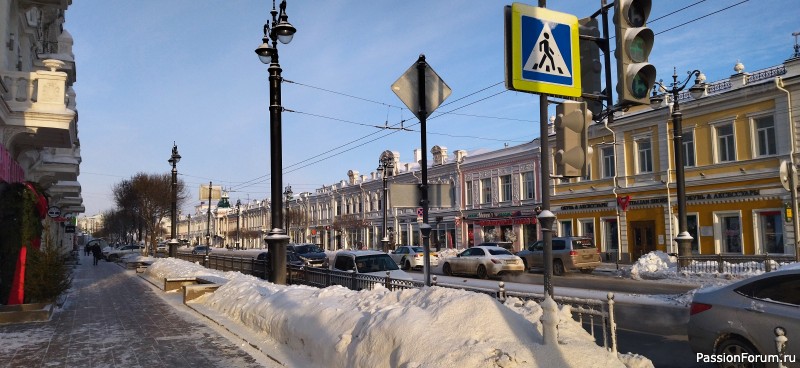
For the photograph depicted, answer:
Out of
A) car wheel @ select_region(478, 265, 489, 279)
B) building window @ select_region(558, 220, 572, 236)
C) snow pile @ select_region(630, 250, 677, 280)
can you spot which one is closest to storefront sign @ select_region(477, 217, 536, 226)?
building window @ select_region(558, 220, 572, 236)

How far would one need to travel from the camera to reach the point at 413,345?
5.49 m

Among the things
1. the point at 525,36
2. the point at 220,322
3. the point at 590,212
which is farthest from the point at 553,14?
the point at 590,212

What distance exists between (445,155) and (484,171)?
6.16m

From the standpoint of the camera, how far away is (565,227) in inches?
1491

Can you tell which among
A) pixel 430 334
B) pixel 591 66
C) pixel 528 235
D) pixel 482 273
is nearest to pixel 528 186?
pixel 528 235

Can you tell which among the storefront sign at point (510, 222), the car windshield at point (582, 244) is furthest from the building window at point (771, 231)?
the storefront sign at point (510, 222)

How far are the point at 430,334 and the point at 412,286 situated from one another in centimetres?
454

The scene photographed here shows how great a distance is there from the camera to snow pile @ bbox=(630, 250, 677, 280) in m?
21.8

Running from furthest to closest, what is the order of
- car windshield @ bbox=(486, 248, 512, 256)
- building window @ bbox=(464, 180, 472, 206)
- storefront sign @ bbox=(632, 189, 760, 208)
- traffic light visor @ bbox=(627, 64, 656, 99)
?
building window @ bbox=(464, 180, 472, 206) → storefront sign @ bbox=(632, 189, 760, 208) → car windshield @ bbox=(486, 248, 512, 256) → traffic light visor @ bbox=(627, 64, 656, 99)

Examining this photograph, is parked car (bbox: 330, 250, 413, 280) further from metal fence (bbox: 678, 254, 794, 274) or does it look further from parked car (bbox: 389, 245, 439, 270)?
parked car (bbox: 389, 245, 439, 270)

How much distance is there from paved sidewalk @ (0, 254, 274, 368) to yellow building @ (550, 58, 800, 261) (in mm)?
16992

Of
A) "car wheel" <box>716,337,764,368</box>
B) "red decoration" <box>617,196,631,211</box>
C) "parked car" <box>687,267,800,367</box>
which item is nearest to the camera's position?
"parked car" <box>687,267,800,367</box>

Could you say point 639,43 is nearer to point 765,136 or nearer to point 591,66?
point 591,66

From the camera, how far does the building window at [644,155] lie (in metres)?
32.4
